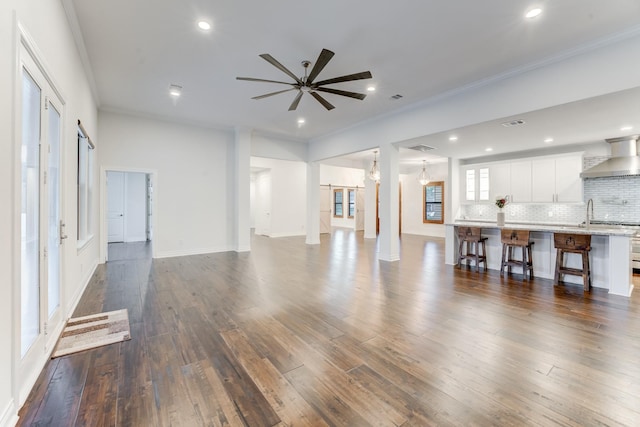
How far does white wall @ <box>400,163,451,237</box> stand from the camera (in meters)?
11.2

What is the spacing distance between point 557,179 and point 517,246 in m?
3.15

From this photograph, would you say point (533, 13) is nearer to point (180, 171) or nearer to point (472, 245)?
point (472, 245)

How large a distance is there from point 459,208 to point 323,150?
15.1ft

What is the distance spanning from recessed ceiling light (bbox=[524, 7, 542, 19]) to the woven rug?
16.9ft

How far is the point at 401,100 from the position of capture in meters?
5.48

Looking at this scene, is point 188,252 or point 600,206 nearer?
point 600,206

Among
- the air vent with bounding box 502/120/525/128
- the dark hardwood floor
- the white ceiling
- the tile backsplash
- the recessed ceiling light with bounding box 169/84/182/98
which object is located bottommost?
the dark hardwood floor

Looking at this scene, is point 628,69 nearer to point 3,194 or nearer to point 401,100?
point 401,100

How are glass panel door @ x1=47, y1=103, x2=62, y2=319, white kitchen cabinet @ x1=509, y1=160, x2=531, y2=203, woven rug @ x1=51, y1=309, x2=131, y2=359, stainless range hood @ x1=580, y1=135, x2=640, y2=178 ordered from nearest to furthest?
woven rug @ x1=51, y1=309, x2=131, y2=359
glass panel door @ x1=47, y1=103, x2=62, y2=319
stainless range hood @ x1=580, y1=135, x2=640, y2=178
white kitchen cabinet @ x1=509, y1=160, x2=531, y2=203

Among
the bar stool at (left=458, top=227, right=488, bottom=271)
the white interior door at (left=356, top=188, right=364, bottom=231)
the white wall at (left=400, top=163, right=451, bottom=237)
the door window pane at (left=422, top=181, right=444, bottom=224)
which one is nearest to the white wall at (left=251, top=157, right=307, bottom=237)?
the white interior door at (left=356, top=188, right=364, bottom=231)

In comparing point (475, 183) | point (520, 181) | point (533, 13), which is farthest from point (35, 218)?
point (475, 183)

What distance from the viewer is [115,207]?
358 inches

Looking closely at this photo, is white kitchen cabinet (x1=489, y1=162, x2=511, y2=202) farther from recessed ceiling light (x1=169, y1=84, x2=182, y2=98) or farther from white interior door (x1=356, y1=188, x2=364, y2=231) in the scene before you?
recessed ceiling light (x1=169, y1=84, x2=182, y2=98)

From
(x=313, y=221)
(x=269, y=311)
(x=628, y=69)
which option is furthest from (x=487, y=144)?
(x=269, y=311)
